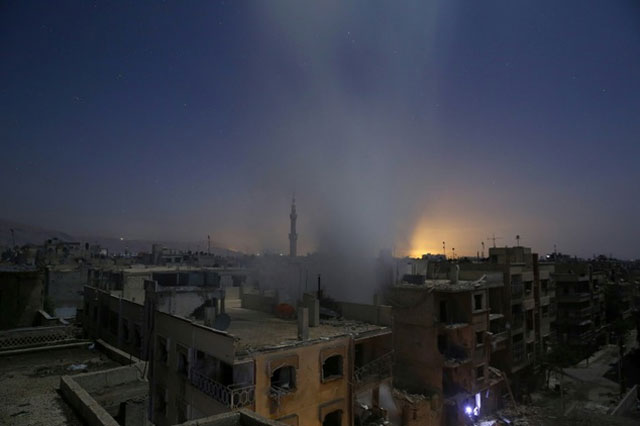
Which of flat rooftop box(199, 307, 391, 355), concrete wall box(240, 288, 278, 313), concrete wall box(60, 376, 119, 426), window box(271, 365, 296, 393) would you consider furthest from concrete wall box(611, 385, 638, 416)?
concrete wall box(60, 376, 119, 426)

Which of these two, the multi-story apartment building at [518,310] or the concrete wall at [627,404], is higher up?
the multi-story apartment building at [518,310]

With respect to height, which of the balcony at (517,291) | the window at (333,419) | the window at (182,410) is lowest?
the window at (333,419)

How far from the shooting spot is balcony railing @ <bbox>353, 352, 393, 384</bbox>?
26094 millimetres

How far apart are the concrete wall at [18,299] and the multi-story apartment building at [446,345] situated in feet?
96.4

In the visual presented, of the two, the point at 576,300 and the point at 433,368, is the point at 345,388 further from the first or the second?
the point at 576,300

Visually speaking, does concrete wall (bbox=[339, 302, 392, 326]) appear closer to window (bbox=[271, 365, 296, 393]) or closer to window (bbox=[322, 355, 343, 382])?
window (bbox=[322, 355, 343, 382])

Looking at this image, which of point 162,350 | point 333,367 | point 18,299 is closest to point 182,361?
point 162,350

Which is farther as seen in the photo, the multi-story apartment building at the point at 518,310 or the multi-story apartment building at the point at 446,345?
the multi-story apartment building at the point at 518,310

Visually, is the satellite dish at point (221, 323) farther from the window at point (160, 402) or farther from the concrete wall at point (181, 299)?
the window at point (160, 402)

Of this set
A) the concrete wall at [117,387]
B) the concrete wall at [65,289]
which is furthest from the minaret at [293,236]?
the concrete wall at [117,387]

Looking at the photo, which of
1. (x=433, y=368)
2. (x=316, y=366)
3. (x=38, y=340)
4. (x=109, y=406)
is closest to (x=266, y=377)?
(x=316, y=366)

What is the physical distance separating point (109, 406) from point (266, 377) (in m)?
8.76

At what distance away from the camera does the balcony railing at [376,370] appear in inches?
1027

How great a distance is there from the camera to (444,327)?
112ft
